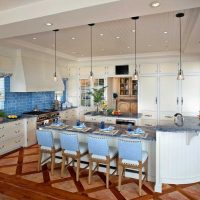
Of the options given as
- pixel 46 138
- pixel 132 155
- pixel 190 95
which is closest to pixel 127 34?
pixel 132 155

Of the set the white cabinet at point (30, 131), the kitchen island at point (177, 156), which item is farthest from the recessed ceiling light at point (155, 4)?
the white cabinet at point (30, 131)

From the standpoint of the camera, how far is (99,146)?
3320 mm

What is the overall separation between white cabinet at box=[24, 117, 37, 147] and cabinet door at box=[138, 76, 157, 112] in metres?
3.82

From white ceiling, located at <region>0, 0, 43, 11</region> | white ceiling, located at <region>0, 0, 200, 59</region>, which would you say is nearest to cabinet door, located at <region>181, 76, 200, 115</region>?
white ceiling, located at <region>0, 0, 200, 59</region>

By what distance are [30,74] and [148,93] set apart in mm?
4123

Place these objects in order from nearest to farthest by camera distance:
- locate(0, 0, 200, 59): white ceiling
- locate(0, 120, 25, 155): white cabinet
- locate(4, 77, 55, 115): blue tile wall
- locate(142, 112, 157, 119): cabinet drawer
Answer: locate(0, 0, 200, 59): white ceiling → locate(0, 120, 25, 155): white cabinet → locate(4, 77, 55, 115): blue tile wall → locate(142, 112, 157, 119): cabinet drawer

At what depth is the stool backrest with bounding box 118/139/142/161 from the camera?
3057mm

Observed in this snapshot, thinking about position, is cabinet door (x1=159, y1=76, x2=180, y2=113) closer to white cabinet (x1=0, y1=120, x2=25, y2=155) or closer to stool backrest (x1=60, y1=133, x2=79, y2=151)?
stool backrest (x1=60, y1=133, x2=79, y2=151)

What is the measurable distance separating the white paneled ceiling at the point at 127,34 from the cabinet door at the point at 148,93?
52.1 inches

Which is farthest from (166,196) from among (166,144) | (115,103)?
(115,103)

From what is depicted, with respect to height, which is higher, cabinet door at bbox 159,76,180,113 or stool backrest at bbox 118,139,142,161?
cabinet door at bbox 159,76,180,113

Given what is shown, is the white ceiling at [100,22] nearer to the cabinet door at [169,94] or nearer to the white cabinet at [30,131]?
the cabinet door at [169,94]

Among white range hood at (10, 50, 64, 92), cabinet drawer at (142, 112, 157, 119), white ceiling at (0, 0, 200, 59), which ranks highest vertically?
white ceiling at (0, 0, 200, 59)

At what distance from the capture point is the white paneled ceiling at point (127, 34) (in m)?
3.56
